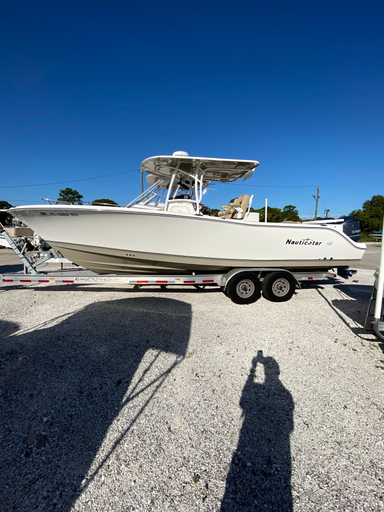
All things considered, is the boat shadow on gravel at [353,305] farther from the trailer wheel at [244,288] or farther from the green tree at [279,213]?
the green tree at [279,213]

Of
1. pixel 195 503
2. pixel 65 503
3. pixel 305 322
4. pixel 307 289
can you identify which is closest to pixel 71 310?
pixel 65 503

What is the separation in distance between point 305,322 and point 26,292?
5.75 m

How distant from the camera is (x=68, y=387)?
2.29 metres

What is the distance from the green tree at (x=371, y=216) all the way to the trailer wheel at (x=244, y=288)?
3941 centimetres

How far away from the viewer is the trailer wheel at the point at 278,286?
4805 mm

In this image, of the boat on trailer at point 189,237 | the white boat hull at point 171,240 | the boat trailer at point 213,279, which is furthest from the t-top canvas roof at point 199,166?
the boat trailer at point 213,279

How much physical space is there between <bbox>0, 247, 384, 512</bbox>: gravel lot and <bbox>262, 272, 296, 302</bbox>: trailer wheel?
985 mm

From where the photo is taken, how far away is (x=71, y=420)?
1902 millimetres

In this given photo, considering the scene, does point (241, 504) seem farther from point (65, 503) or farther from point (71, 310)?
point (71, 310)

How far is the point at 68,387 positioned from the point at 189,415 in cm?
122

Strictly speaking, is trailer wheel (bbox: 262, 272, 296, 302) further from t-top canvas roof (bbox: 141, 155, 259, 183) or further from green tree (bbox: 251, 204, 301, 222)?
green tree (bbox: 251, 204, 301, 222)

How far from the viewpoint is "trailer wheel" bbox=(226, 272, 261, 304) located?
468cm

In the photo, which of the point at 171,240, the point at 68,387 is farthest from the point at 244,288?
the point at 68,387

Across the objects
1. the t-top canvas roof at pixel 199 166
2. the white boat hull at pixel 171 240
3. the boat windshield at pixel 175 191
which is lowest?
the white boat hull at pixel 171 240
